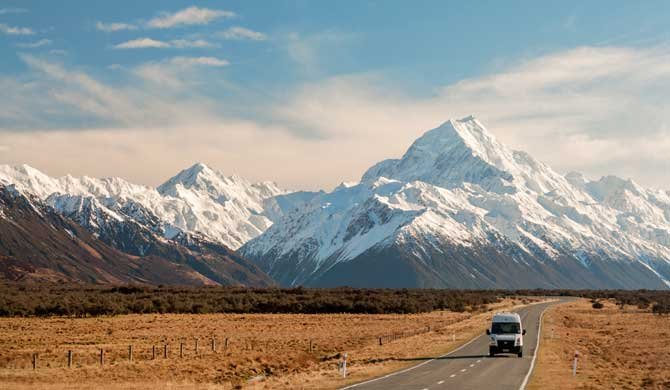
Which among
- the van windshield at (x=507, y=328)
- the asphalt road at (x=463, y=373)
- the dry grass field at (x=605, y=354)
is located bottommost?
the dry grass field at (x=605, y=354)

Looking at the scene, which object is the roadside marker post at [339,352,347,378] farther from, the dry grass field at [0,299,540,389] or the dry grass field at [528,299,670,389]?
the dry grass field at [528,299,670,389]

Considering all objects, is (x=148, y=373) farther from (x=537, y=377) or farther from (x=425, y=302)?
(x=425, y=302)

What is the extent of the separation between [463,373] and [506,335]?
13.0 metres

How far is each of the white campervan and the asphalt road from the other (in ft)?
2.15

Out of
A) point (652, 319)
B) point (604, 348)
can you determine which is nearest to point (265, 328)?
point (604, 348)

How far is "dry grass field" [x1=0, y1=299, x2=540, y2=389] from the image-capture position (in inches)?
2013

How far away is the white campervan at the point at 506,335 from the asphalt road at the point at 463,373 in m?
0.66

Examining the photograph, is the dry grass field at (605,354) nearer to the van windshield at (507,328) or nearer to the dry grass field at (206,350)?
the van windshield at (507,328)

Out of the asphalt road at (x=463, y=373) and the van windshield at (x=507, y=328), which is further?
the van windshield at (x=507, y=328)

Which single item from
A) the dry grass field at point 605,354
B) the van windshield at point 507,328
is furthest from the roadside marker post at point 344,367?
the van windshield at point 507,328

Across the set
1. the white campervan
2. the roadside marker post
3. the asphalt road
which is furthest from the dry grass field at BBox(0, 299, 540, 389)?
the white campervan

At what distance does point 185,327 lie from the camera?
9425cm

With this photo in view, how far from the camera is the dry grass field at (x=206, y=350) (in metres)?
51.1

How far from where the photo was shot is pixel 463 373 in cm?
5175
